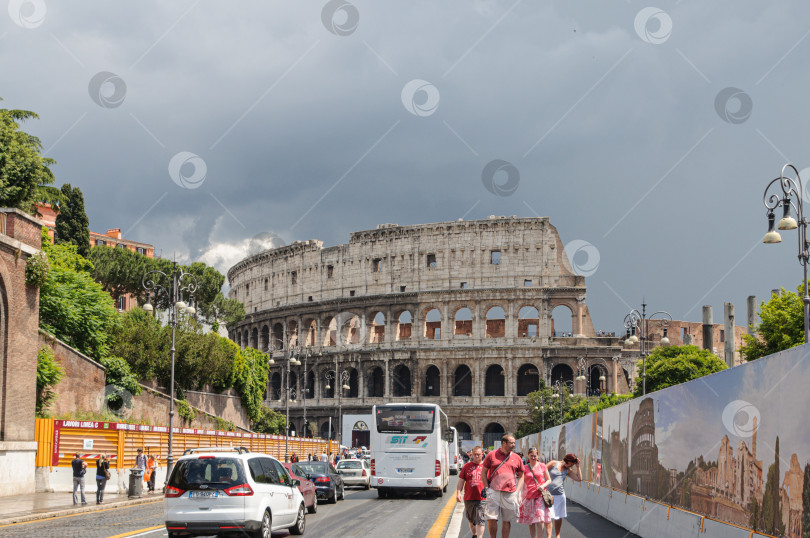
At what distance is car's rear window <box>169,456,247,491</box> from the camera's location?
13078mm

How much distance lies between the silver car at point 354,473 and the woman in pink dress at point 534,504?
75.7 feet

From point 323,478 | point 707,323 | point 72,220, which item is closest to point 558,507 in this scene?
point 323,478

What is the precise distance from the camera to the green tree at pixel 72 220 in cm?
5559

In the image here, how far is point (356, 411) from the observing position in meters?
86.9

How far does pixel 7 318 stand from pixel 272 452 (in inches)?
1022

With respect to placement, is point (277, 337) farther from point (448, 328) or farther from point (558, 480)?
point (558, 480)

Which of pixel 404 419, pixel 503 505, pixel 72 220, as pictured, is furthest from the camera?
pixel 72 220

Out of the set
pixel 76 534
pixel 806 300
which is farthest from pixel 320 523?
pixel 806 300

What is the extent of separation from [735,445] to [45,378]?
92.8 ft

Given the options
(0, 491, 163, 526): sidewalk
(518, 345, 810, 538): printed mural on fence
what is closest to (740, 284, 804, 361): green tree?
(518, 345, 810, 538): printed mural on fence

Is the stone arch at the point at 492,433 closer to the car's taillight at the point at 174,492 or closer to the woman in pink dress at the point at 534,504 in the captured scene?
the woman in pink dress at the point at 534,504

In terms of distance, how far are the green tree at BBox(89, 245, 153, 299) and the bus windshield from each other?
134ft

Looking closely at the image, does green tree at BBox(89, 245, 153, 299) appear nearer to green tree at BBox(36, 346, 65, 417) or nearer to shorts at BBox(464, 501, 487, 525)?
green tree at BBox(36, 346, 65, 417)

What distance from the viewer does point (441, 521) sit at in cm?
1841
